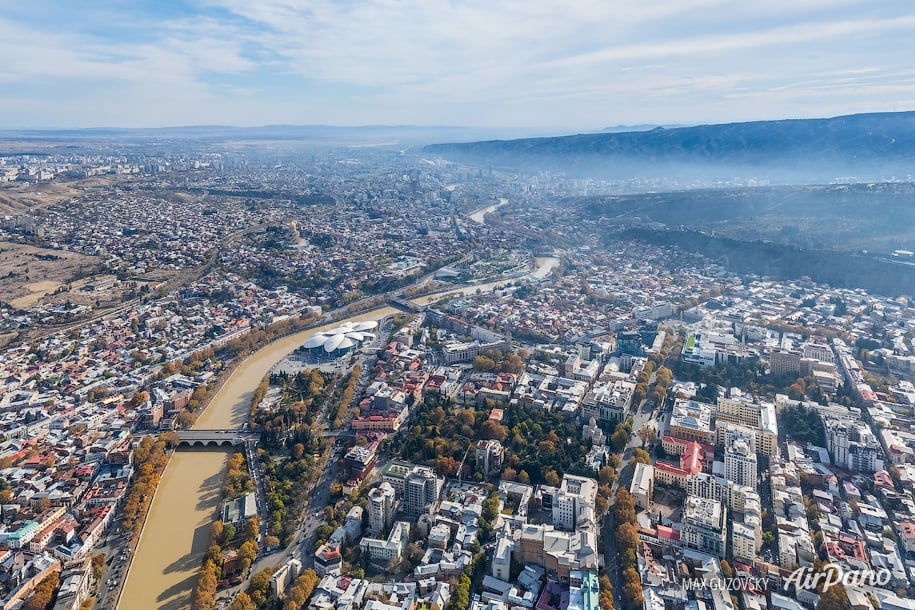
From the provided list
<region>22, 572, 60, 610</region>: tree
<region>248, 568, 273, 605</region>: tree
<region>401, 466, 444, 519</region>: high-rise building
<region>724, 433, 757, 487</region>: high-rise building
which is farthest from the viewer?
<region>724, 433, 757, 487</region>: high-rise building

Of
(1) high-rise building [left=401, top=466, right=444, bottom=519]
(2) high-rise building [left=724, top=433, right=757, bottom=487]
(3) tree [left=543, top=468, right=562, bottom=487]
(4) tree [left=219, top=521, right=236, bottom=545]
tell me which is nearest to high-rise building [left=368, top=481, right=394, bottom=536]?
(1) high-rise building [left=401, top=466, right=444, bottom=519]

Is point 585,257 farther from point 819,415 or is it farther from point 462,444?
point 462,444

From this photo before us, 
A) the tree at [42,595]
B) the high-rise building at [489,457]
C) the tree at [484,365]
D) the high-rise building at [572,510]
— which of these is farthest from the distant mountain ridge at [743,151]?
the tree at [42,595]

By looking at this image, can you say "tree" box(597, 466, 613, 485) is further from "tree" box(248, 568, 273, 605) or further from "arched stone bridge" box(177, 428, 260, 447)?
"arched stone bridge" box(177, 428, 260, 447)

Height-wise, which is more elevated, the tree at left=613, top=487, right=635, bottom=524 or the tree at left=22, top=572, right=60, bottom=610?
the tree at left=613, top=487, right=635, bottom=524

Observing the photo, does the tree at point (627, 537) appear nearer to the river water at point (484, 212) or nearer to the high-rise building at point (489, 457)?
the high-rise building at point (489, 457)

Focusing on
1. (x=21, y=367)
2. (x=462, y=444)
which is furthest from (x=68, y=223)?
(x=462, y=444)
